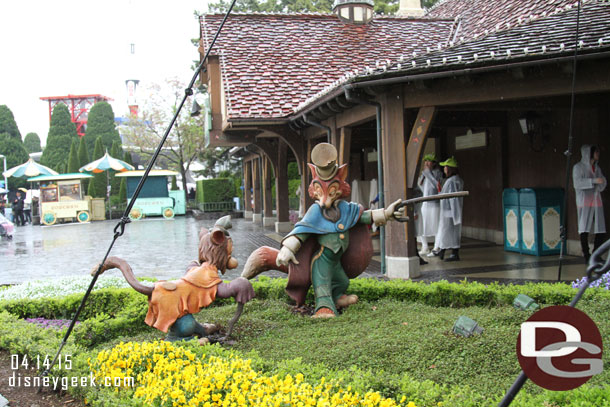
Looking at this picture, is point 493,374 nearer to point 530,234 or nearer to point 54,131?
point 530,234

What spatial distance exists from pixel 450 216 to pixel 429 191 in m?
0.66

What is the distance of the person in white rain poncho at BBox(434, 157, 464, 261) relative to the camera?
10.3 meters

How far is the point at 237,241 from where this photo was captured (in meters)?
15.8

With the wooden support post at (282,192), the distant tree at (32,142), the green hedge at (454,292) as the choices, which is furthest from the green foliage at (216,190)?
the distant tree at (32,142)

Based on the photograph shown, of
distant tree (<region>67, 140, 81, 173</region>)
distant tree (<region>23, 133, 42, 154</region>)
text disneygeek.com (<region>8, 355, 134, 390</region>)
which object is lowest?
text disneygeek.com (<region>8, 355, 134, 390</region>)

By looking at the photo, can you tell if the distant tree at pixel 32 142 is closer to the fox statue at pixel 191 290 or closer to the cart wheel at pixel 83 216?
the cart wheel at pixel 83 216

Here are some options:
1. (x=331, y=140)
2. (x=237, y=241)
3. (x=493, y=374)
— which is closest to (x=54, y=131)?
(x=237, y=241)

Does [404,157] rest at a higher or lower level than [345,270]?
higher

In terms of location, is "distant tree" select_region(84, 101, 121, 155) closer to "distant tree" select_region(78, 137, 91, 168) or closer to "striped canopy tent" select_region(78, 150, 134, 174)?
"distant tree" select_region(78, 137, 91, 168)

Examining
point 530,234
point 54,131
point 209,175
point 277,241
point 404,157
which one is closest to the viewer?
point 404,157

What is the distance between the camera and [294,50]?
15477 millimetres

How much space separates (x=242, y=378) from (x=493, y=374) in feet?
6.00
